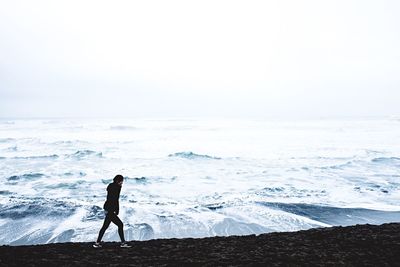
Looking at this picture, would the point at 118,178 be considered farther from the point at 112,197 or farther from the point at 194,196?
the point at 194,196

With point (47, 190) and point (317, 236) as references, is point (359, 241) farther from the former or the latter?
point (47, 190)

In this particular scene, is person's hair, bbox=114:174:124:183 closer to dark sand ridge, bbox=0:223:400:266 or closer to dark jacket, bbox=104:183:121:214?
dark jacket, bbox=104:183:121:214

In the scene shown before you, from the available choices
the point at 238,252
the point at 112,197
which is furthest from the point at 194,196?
the point at 112,197

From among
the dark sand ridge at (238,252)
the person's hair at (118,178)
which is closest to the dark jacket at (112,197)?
the person's hair at (118,178)

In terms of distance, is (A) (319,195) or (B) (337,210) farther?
(A) (319,195)

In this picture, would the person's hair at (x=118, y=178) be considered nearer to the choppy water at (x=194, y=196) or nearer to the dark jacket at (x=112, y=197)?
the dark jacket at (x=112, y=197)

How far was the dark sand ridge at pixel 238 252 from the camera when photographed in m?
6.11

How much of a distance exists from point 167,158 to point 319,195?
18.4 metres

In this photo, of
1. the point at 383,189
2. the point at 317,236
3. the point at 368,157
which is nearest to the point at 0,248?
the point at 317,236

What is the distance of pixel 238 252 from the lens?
6.76 meters

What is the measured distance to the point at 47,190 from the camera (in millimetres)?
16984

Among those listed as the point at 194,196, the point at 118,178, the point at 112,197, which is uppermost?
the point at 118,178

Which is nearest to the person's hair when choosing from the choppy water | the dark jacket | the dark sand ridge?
the dark jacket

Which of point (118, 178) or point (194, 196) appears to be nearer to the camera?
point (118, 178)
